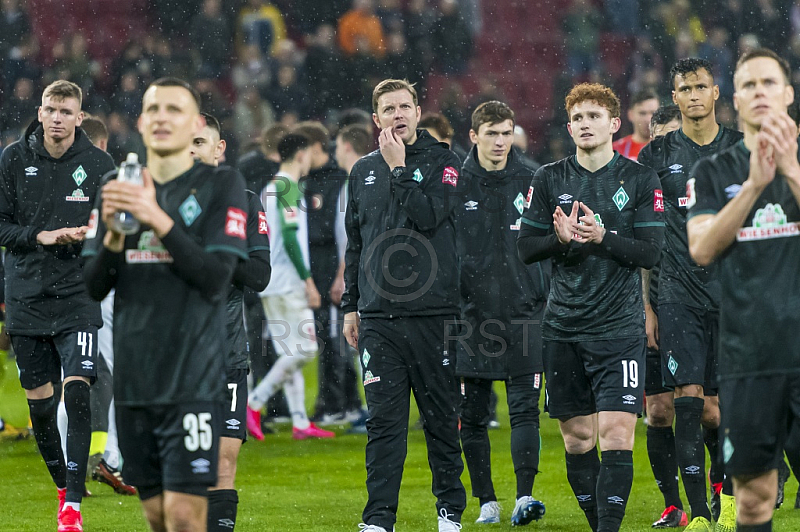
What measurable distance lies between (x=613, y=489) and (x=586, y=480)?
0.51 meters

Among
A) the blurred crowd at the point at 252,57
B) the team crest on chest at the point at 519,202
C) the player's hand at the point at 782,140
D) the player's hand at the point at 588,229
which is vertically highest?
the blurred crowd at the point at 252,57

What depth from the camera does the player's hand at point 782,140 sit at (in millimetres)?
3910

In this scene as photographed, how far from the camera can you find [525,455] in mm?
7035

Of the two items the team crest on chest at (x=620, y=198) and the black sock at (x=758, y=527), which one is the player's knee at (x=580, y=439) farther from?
the black sock at (x=758, y=527)

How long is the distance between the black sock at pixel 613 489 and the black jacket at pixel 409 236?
1.21 metres

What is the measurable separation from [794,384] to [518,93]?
15797 millimetres

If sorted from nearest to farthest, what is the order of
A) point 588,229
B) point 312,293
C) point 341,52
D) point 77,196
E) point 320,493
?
point 588,229 < point 77,196 < point 320,493 < point 312,293 < point 341,52

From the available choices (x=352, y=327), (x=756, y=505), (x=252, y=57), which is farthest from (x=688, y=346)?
(x=252, y=57)

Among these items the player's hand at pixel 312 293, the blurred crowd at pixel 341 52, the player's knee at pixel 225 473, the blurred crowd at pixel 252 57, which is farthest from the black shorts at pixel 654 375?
the blurred crowd at pixel 252 57

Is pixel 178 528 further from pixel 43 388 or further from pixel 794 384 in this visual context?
pixel 43 388

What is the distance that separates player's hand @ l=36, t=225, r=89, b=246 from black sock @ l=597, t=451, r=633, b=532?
3.11m

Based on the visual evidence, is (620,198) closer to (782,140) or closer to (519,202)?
(519,202)

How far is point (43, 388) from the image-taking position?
695 centimetres

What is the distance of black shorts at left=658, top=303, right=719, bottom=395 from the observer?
636 cm
